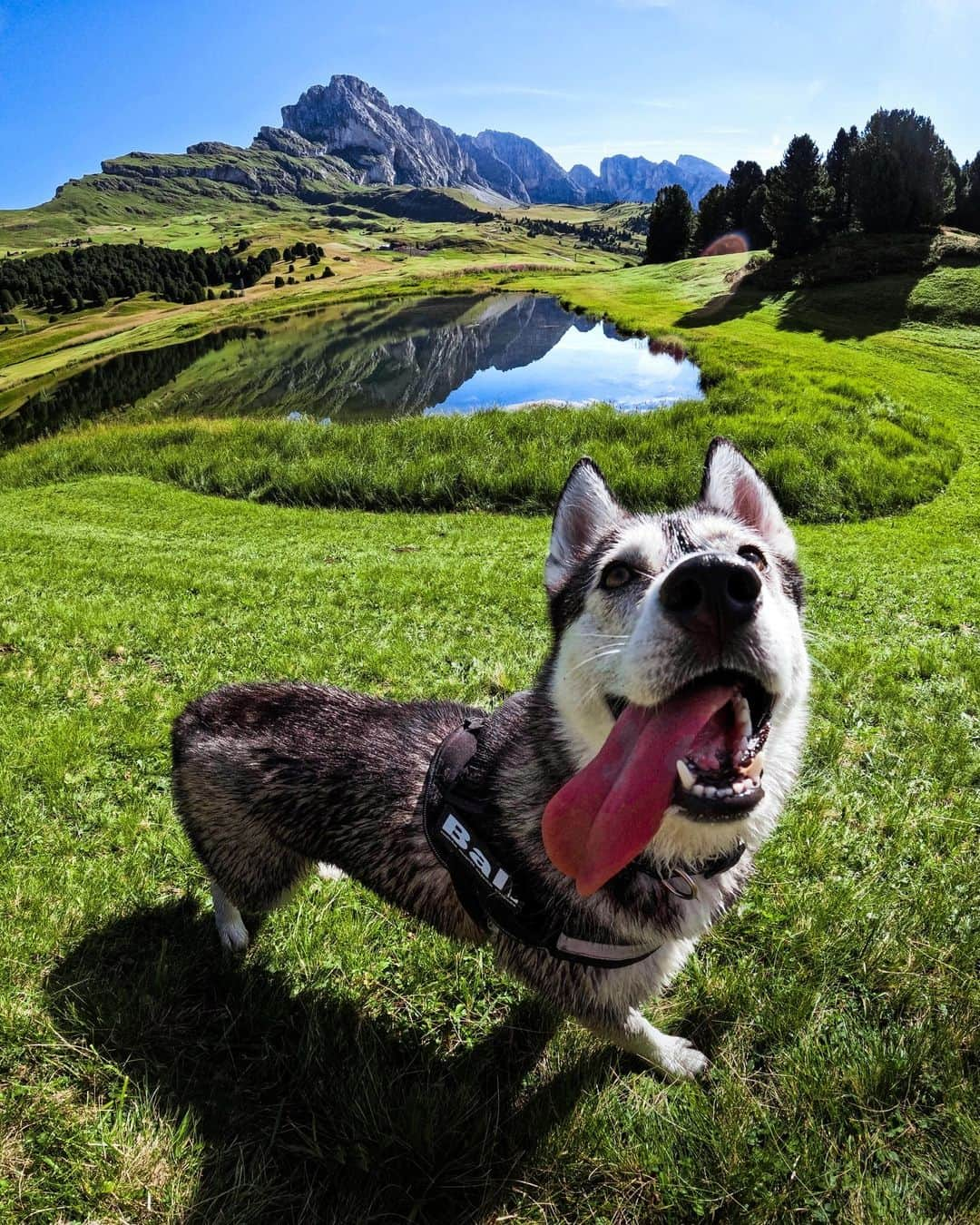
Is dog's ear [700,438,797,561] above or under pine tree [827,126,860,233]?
under

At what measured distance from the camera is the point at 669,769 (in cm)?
202

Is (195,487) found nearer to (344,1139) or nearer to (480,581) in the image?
(480,581)


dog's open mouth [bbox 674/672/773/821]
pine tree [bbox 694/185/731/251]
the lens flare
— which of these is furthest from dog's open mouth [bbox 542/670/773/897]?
pine tree [bbox 694/185/731/251]

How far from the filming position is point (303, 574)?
10.5 metres

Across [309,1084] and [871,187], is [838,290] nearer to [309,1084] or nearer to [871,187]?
[871,187]

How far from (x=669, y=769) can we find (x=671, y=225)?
330 feet

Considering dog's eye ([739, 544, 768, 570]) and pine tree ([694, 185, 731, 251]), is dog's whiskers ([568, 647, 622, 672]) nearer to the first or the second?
dog's eye ([739, 544, 768, 570])

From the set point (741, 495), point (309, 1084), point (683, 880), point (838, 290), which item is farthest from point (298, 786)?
point (838, 290)

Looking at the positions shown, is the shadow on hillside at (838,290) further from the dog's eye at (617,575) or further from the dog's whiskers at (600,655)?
the dog's whiskers at (600,655)

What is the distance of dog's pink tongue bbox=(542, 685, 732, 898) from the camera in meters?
2.03

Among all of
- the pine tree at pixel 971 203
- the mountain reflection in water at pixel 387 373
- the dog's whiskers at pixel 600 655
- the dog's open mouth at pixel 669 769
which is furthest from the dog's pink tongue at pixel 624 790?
the pine tree at pixel 971 203

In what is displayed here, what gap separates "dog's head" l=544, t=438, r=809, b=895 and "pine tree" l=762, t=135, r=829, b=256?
6749 centimetres

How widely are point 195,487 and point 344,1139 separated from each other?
21.8m

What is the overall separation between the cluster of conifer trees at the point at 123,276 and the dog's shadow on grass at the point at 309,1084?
474 ft
